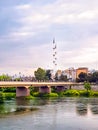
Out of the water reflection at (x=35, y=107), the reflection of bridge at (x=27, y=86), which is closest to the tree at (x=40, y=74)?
the reflection of bridge at (x=27, y=86)

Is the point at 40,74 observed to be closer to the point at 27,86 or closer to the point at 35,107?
the point at 27,86

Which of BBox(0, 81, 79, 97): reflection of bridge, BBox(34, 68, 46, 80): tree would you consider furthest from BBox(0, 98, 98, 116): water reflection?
BBox(34, 68, 46, 80): tree

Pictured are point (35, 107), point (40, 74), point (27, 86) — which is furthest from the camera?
point (40, 74)

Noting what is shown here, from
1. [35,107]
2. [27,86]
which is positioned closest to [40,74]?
[27,86]

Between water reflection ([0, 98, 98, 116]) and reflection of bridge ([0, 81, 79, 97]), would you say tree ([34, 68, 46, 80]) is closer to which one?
reflection of bridge ([0, 81, 79, 97])

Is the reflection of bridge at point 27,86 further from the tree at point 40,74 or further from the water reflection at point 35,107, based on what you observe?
the tree at point 40,74

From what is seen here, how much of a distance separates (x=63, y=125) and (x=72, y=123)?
1202 mm

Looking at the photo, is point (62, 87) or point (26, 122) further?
point (62, 87)

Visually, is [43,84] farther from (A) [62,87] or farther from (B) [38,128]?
(B) [38,128]

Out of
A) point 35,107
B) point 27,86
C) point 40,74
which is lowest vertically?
point 35,107

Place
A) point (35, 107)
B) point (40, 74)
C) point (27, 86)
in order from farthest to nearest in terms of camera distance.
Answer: point (40, 74) → point (27, 86) → point (35, 107)

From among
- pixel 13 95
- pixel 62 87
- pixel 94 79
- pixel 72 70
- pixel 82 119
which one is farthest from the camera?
pixel 72 70

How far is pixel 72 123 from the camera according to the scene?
31641 millimetres

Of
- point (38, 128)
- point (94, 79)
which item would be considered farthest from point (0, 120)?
point (94, 79)
